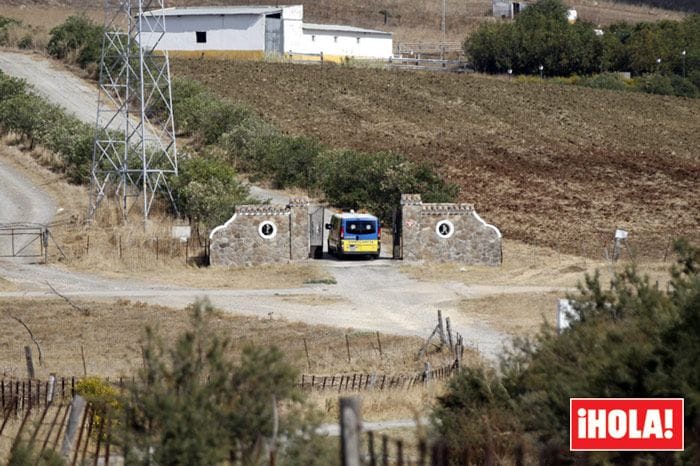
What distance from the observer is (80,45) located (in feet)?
296

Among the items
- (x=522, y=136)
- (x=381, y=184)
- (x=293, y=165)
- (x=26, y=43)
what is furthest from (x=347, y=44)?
(x=381, y=184)

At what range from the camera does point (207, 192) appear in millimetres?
48688

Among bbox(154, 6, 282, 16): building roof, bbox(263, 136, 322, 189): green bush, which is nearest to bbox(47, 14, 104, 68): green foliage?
bbox(154, 6, 282, 16): building roof

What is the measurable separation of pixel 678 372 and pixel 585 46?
9692 cm

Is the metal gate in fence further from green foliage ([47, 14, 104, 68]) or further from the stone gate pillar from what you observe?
green foliage ([47, 14, 104, 68])

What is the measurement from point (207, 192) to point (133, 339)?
56.7 ft

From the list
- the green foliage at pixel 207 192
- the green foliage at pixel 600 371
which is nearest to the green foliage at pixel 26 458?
the green foliage at pixel 600 371

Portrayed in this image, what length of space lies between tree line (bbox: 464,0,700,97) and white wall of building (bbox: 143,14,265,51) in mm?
22218

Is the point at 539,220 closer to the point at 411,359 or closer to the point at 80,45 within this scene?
the point at 411,359

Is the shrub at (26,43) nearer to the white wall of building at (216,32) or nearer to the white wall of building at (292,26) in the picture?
the white wall of building at (216,32)

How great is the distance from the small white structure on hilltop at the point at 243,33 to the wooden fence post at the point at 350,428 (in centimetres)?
8457

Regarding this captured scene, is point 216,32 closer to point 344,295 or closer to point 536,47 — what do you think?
point 536,47

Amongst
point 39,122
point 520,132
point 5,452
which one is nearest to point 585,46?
point 520,132

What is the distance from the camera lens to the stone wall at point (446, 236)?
145 ft
